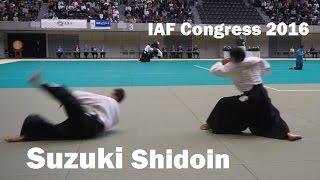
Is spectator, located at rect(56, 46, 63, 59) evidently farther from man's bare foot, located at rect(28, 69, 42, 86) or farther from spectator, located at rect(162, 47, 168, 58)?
man's bare foot, located at rect(28, 69, 42, 86)

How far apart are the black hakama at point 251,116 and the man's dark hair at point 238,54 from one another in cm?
52

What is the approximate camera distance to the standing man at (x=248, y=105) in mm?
6961

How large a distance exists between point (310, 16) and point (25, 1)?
30.9 metres

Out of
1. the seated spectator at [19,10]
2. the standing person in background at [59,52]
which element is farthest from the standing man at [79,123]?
the seated spectator at [19,10]

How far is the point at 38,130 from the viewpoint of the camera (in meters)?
6.69

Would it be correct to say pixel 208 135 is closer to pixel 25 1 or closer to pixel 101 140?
pixel 101 140

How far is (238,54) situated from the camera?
698 cm

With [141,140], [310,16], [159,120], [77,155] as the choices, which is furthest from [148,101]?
[310,16]

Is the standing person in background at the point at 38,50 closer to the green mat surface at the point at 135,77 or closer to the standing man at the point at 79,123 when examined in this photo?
the green mat surface at the point at 135,77

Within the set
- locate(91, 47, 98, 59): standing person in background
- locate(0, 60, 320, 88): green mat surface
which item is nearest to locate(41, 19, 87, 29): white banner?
locate(91, 47, 98, 59): standing person in background

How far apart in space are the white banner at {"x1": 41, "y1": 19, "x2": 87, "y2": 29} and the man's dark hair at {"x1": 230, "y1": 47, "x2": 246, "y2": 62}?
3717cm

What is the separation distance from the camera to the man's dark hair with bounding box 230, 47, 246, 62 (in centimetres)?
697

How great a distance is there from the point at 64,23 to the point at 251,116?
1479 inches

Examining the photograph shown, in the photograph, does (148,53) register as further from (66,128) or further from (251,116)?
(66,128)
